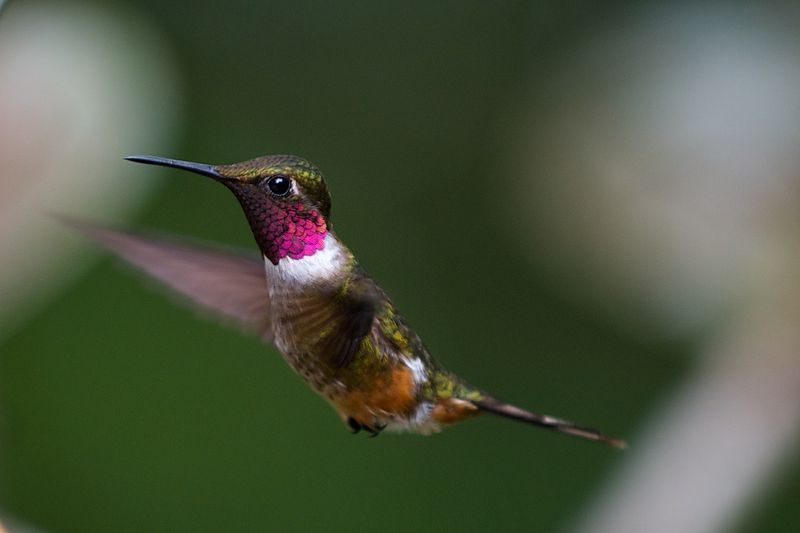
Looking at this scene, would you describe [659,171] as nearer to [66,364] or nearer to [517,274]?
[517,274]

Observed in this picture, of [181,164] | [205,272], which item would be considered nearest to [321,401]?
[205,272]

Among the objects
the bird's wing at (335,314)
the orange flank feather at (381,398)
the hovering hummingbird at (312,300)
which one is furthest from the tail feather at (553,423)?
the bird's wing at (335,314)

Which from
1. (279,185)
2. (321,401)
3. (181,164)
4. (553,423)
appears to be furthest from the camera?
(321,401)

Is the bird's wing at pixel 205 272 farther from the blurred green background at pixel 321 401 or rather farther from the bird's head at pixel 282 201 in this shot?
the blurred green background at pixel 321 401

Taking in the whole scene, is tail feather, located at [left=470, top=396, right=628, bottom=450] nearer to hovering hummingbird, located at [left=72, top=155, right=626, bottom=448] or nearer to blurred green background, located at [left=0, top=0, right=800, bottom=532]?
hovering hummingbird, located at [left=72, top=155, right=626, bottom=448]

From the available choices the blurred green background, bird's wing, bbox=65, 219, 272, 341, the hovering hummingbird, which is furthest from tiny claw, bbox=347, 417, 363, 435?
the blurred green background

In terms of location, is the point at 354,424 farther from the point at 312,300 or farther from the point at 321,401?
the point at 321,401

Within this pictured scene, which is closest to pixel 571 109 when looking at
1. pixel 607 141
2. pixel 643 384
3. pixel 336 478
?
pixel 607 141
